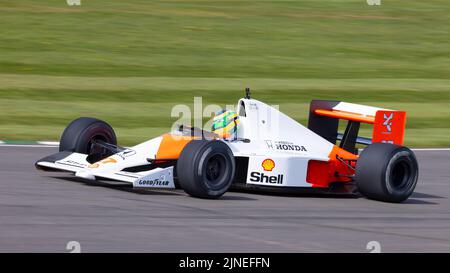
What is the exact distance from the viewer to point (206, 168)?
964 centimetres

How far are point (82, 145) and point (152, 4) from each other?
17.6 metres

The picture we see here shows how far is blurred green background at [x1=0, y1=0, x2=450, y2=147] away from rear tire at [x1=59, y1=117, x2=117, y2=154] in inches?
138

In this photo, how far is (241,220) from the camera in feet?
29.0

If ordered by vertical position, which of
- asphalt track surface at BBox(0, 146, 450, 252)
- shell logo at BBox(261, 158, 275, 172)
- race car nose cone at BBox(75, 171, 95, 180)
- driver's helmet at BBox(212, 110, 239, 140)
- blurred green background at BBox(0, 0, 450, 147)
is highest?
blurred green background at BBox(0, 0, 450, 147)

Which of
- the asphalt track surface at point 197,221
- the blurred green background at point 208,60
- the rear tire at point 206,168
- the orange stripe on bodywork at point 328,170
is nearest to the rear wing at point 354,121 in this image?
the orange stripe on bodywork at point 328,170

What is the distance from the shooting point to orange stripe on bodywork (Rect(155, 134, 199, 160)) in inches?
400

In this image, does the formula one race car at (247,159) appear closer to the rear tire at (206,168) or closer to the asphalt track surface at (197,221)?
the rear tire at (206,168)

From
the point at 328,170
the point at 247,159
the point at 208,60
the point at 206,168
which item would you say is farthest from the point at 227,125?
the point at 208,60

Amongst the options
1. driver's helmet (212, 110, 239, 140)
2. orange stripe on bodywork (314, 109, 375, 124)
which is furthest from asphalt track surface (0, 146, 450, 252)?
orange stripe on bodywork (314, 109, 375, 124)

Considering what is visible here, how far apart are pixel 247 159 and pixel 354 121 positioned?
1.71 metres

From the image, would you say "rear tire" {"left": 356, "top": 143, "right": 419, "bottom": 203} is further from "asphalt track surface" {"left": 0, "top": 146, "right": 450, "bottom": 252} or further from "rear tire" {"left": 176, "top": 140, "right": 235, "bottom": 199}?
"rear tire" {"left": 176, "top": 140, "right": 235, "bottom": 199}

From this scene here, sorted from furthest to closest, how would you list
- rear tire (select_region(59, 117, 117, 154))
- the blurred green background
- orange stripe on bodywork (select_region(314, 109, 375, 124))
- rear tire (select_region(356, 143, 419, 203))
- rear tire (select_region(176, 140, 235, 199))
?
the blurred green background, orange stripe on bodywork (select_region(314, 109, 375, 124)), rear tire (select_region(59, 117, 117, 154)), rear tire (select_region(356, 143, 419, 203)), rear tire (select_region(176, 140, 235, 199))
